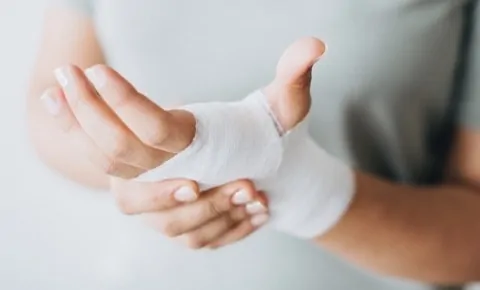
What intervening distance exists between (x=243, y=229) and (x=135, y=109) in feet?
0.65

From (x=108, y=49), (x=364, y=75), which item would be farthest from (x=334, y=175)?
(x=108, y=49)

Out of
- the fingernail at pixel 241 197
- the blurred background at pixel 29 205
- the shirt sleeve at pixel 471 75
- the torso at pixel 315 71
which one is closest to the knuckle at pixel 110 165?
the fingernail at pixel 241 197

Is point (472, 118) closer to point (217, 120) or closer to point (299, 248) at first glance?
point (299, 248)

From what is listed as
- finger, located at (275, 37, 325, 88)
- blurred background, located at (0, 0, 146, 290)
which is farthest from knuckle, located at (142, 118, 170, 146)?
blurred background, located at (0, 0, 146, 290)

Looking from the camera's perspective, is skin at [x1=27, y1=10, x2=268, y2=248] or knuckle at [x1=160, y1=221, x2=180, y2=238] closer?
skin at [x1=27, y1=10, x2=268, y2=248]

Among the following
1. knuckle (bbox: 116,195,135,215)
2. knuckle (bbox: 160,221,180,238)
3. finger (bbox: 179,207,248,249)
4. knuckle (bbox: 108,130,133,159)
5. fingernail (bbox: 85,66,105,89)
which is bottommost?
finger (bbox: 179,207,248,249)

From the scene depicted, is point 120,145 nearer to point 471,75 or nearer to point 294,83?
point 294,83

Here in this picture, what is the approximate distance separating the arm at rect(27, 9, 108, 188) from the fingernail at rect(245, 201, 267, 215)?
18 centimetres

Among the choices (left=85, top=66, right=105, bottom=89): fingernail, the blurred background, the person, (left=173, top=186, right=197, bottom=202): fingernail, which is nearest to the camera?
(left=85, top=66, right=105, bottom=89): fingernail

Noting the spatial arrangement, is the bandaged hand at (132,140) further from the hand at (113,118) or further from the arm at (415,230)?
the arm at (415,230)

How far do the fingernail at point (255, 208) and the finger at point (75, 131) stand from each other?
0.38 ft

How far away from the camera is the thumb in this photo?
22.3 inches

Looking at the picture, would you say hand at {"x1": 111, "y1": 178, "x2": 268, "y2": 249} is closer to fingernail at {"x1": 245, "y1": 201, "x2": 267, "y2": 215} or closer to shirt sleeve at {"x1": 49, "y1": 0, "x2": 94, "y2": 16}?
fingernail at {"x1": 245, "y1": 201, "x2": 267, "y2": 215}

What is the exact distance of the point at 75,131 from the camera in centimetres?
54
